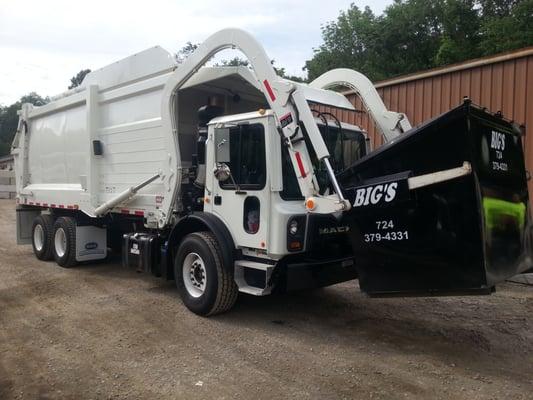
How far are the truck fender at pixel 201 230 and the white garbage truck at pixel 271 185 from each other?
0.05 feet

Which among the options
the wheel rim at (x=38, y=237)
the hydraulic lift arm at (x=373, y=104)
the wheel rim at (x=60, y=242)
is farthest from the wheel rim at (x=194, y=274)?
the wheel rim at (x=38, y=237)

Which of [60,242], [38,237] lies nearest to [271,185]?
[60,242]

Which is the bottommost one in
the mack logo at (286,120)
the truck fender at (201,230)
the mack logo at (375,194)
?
the truck fender at (201,230)

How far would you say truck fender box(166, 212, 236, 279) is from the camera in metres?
5.21

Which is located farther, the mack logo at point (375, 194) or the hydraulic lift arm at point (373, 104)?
the hydraulic lift arm at point (373, 104)

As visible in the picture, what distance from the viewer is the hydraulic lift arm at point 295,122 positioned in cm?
443

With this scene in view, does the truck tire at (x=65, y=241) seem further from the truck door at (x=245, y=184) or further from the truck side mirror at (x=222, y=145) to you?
the truck side mirror at (x=222, y=145)

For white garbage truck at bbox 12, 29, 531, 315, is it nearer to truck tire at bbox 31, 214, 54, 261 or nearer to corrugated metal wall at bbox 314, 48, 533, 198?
truck tire at bbox 31, 214, 54, 261

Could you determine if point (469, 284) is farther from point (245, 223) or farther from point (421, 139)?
point (245, 223)

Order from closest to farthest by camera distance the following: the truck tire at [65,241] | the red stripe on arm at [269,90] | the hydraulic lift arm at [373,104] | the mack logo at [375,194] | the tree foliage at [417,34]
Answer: the mack logo at [375,194] < the red stripe on arm at [269,90] < the hydraulic lift arm at [373,104] < the truck tire at [65,241] < the tree foliage at [417,34]

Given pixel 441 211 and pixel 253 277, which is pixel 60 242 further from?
A: pixel 441 211

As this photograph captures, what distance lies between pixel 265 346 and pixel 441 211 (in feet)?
6.96

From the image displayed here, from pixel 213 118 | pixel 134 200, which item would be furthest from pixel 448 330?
pixel 134 200

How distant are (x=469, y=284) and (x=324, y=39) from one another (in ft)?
116
